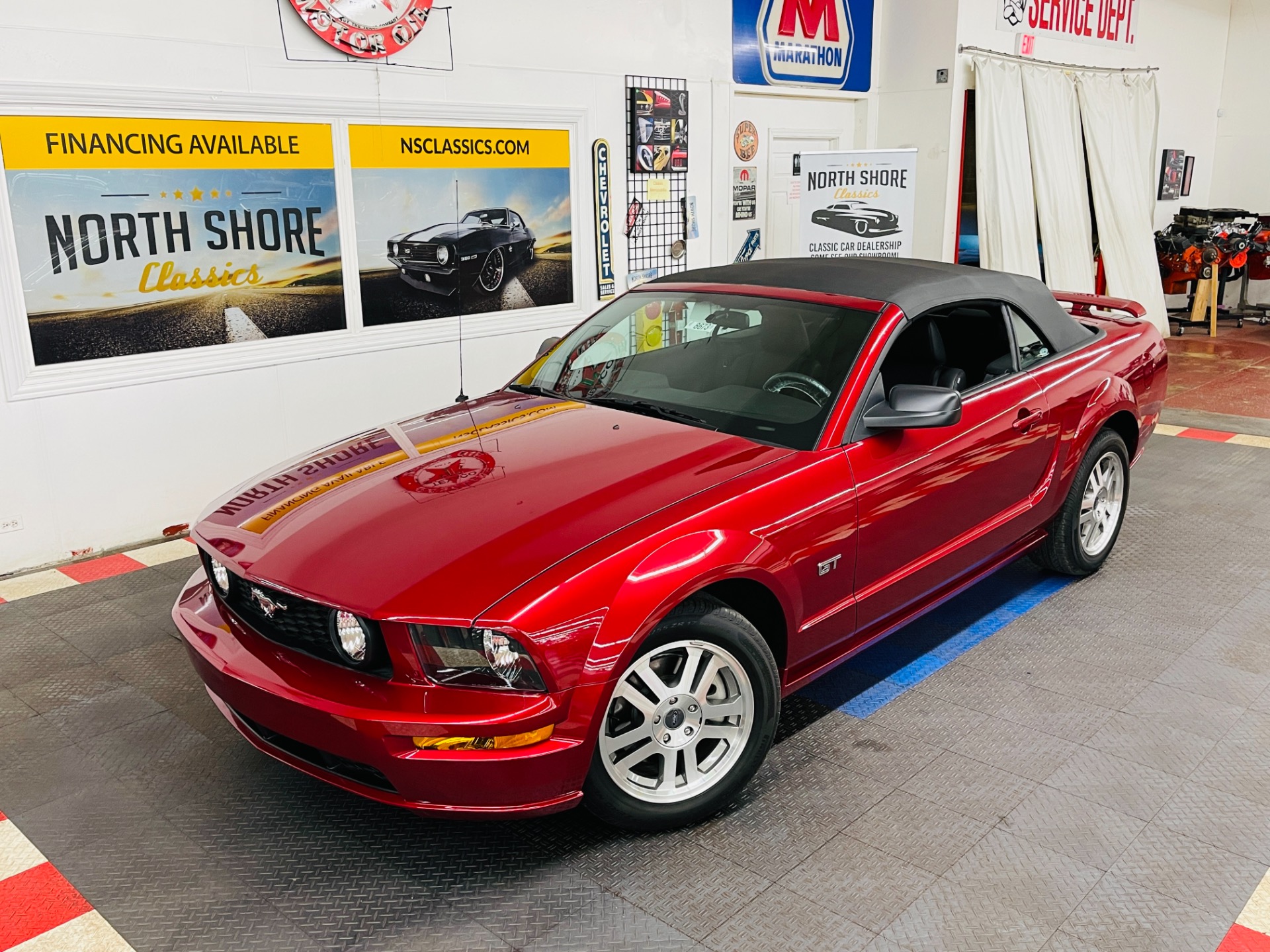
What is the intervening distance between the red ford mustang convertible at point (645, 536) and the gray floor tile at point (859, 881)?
315mm

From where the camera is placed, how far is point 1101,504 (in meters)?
4.58

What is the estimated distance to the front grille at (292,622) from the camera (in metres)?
2.49

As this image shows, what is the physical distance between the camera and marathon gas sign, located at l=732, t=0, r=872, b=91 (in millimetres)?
8086

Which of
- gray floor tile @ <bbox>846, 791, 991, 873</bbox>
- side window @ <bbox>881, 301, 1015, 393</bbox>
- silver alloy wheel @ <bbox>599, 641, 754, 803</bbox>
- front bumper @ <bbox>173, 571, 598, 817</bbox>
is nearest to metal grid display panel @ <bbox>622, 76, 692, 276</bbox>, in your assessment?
side window @ <bbox>881, 301, 1015, 393</bbox>

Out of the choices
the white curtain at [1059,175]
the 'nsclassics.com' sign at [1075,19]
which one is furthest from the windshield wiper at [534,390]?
the white curtain at [1059,175]

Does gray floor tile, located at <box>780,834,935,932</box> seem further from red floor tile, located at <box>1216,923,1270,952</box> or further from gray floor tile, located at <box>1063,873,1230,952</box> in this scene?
red floor tile, located at <box>1216,923,1270,952</box>

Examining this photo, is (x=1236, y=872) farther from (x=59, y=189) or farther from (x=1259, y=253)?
(x=1259, y=253)

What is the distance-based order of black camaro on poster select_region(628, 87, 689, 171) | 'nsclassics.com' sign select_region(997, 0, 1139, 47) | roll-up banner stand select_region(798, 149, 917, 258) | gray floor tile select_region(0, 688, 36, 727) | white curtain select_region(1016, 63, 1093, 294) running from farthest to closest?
1. white curtain select_region(1016, 63, 1093, 294)
2. 'nsclassics.com' sign select_region(997, 0, 1139, 47)
3. roll-up banner stand select_region(798, 149, 917, 258)
4. black camaro on poster select_region(628, 87, 689, 171)
5. gray floor tile select_region(0, 688, 36, 727)

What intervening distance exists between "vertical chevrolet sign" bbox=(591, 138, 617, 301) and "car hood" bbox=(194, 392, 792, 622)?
377cm

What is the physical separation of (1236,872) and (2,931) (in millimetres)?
3074

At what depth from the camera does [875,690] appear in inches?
143

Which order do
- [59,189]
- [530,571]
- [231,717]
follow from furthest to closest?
[59,189] < [231,717] < [530,571]

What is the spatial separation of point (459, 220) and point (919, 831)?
15.5 feet

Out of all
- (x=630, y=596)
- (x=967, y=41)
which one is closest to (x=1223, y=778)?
(x=630, y=596)
